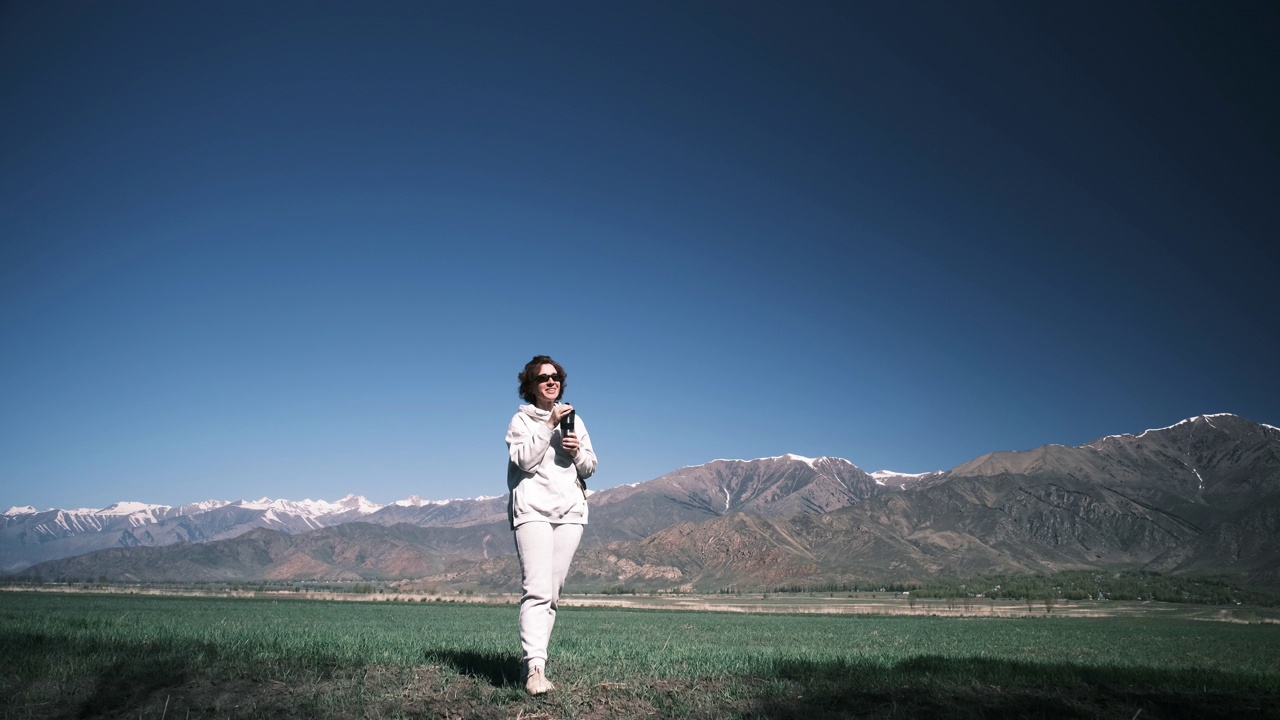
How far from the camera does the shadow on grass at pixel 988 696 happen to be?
19.1 feet

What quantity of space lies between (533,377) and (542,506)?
4.34 feet

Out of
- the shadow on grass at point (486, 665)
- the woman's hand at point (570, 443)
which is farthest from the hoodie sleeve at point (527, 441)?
the shadow on grass at point (486, 665)

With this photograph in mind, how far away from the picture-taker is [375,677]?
6.52 m

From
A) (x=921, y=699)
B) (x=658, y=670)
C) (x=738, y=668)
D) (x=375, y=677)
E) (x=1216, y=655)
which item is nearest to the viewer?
(x=921, y=699)

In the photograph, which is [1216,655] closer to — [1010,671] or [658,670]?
[1010,671]

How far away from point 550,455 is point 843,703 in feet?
11.3

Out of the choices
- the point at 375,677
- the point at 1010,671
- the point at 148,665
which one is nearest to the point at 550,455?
the point at 375,677

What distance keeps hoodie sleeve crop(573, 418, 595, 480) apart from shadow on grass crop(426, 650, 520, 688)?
2071mm

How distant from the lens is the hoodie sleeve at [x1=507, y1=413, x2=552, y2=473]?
5988 mm

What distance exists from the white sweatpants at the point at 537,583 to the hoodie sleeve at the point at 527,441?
1.94 ft

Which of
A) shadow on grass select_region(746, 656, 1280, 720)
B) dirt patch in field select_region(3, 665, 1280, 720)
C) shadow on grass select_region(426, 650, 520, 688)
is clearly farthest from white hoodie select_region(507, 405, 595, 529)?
shadow on grass select_region(746, 656, 1280, 720)

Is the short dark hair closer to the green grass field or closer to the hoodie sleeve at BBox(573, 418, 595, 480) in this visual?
the hoodie sleeve at BBox(573, 418, 595, 480)

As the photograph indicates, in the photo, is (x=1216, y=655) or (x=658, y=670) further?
(x=1216, y=655)

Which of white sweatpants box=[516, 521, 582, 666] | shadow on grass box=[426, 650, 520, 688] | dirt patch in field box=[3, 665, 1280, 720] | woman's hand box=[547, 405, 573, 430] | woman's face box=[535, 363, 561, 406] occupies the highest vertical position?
woman's face box=[535, 363, 561, 406]
